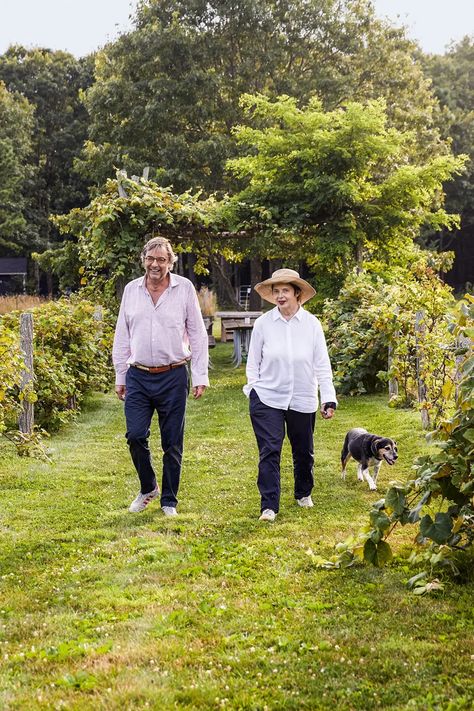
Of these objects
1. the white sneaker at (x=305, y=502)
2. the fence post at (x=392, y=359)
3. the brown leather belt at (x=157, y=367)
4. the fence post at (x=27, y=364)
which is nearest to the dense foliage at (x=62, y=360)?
the fence post at (x=27, y=364)

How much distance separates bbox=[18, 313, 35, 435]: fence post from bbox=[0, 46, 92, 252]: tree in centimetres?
3146

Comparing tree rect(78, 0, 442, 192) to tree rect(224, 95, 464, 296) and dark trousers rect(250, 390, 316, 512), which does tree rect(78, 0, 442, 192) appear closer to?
tree rect(224, 95, 464, 296)

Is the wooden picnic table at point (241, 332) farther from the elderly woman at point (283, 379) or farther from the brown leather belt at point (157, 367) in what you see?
the brown leather belt at point (157, 367)

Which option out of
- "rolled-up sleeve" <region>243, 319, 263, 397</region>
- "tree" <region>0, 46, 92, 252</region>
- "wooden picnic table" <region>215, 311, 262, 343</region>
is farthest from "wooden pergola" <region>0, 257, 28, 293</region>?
"rolled-up sleeve" <region>243, 319, 263, 397</region>

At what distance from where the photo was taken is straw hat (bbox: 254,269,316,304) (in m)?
6.21

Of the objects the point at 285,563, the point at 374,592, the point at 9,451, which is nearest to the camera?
the point at 374,592

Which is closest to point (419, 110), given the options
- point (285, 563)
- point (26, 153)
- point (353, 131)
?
point (353, 131)

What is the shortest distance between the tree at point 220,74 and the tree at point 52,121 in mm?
10523

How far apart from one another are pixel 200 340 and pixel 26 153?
32.7m

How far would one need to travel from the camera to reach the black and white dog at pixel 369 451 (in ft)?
22.1

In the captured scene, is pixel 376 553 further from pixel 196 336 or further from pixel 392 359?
pixel 392 359

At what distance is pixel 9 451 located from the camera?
28.8 ft

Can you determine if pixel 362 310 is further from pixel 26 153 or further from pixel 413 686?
pixel 26 153

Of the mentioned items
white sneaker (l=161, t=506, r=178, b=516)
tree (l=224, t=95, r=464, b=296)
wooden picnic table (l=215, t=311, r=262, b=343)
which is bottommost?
white sneaker (l=161, t=506, r=178, b=516)
